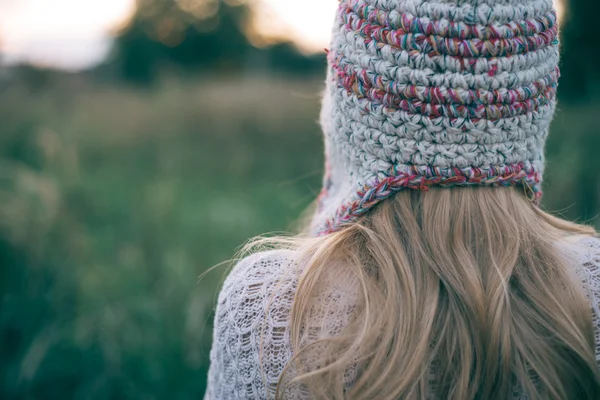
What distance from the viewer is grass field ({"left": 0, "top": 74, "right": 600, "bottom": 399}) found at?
2613 mm

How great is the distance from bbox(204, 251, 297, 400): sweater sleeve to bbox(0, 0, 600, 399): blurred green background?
859 mm

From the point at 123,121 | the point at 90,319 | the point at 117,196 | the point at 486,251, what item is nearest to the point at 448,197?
the point at 486,251

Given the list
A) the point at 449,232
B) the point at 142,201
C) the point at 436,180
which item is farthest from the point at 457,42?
the point at 142,201

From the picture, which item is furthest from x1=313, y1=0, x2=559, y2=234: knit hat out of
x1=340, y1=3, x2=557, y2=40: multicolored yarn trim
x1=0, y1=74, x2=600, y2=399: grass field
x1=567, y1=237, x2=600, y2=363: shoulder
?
x1=0, y1=74, x2=600, y2=399: grass field

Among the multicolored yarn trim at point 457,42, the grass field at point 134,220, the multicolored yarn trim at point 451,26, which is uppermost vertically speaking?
the multicolored yarn trim at point 451,26

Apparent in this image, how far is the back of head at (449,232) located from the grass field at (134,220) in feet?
3.57

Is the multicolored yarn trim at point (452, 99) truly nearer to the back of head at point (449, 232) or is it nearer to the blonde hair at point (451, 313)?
the back of head at point (449, 232)

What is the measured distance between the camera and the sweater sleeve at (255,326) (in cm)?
108

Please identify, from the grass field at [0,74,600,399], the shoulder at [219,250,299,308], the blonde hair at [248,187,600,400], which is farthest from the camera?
the grass field at [0,74,600,399]

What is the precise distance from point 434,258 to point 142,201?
3733mm

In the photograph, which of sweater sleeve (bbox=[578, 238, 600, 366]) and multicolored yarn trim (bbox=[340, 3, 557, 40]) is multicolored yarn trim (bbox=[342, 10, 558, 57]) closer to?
multicolored yarn trim (bbox=[340, 3, 557, 40])

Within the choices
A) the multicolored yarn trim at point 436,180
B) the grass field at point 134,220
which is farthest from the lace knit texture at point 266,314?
the grass field at point 134,220

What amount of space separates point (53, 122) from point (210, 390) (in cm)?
552

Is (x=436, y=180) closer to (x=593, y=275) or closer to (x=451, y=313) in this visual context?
(x=451, y=313)
